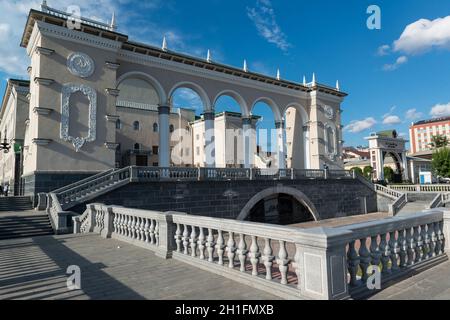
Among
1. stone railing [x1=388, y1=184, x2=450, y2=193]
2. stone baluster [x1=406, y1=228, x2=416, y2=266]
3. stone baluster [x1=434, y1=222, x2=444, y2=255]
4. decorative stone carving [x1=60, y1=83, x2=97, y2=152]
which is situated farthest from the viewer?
stone railing [x1=388, y1=184, x2=450, y2=193]

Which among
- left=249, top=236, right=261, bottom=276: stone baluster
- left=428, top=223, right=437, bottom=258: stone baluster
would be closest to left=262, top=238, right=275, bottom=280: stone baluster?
left=249, top=236, right=261, bottom=276: stone baluster

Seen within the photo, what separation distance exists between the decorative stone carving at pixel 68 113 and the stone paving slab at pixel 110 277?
9.58 meters

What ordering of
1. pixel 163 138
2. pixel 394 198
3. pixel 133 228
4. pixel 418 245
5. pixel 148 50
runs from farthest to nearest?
pixel 394 198, pixel 163 138, pixel 148 50, pixel 133 228, pixel 418 245

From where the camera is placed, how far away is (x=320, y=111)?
28.7 meters

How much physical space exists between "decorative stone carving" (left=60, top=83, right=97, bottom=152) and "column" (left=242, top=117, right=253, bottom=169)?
11.5 m

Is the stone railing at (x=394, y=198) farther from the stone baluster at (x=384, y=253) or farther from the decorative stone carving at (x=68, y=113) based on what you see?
the stone baluster at (x=384, y=253)

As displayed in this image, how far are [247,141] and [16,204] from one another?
15831 millimetres

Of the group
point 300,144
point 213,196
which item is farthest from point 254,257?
point 300,144

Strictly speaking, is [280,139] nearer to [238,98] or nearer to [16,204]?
[238,98]

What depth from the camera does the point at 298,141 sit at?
97.2ft

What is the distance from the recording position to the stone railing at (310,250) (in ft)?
11.0

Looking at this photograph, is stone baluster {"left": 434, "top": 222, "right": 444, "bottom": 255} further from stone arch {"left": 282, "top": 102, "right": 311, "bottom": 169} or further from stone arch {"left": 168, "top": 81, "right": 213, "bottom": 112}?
stone arch {"left": 282, "top": 102, "right": 311, "bottom": 169}

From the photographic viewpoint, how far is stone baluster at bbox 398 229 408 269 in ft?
15.1
